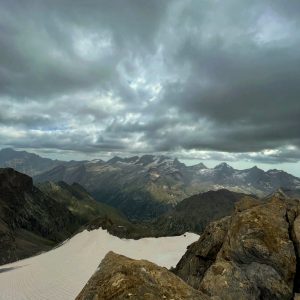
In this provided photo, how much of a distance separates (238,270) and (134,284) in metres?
12.9

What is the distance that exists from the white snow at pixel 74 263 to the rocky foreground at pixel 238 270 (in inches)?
1079

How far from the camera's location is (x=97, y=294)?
13.7 metres

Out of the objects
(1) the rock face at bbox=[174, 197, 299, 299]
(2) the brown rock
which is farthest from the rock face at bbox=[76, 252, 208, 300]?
(2) the brown rock

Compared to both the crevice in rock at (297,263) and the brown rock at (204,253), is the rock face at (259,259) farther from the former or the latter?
the brown rock at (204,253)

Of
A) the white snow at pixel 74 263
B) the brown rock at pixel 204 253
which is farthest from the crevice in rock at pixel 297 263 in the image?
the white snow at pixel 74 263

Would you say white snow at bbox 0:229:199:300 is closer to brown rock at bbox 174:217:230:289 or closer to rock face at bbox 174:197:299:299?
brown rock at bbox 174:217:230:289

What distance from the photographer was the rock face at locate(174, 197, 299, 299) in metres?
22.7

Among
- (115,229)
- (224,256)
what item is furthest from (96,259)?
(224,256)

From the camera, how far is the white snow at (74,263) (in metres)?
51.2

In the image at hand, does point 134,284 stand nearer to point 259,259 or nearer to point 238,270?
point 238,270

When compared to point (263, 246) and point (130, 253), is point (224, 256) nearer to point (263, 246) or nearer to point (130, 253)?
point (263, 246)

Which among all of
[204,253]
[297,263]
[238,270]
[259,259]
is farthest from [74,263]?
[297,263]

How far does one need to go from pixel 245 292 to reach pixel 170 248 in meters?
56.7

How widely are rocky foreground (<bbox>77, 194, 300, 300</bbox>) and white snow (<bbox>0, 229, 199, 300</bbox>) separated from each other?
2741cm
